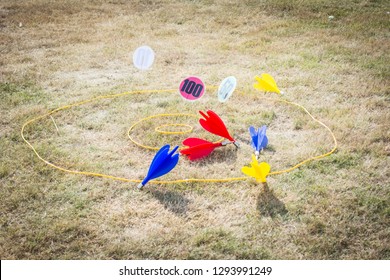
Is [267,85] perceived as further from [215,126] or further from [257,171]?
[257,171]

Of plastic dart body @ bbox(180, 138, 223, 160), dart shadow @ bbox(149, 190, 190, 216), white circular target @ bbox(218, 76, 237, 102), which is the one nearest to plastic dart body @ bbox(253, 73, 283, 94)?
white circular target @ bbox(218, 76, 237, 102)

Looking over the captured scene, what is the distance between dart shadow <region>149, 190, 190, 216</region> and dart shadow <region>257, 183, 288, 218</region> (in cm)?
48

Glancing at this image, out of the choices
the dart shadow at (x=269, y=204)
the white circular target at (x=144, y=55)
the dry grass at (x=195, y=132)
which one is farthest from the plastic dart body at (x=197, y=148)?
the white circular target at (x=144, y=55)

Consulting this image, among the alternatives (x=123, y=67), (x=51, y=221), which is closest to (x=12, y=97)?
(x=123, y=67)

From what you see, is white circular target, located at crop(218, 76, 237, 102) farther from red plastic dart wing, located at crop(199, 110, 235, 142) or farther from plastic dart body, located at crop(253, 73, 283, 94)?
plastic dart body, located at crop(253, 73, 283, 94)

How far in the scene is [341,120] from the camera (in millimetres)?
3656

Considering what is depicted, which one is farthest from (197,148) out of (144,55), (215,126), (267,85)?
(267,85)

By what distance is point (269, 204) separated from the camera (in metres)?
2.61

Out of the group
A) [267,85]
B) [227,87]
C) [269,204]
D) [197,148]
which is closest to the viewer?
[269,204]

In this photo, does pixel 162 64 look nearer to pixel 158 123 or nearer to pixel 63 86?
pixel 63 86

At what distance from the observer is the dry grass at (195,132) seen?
2365 millimetres

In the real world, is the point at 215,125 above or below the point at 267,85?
above

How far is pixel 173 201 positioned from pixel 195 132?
99cm
